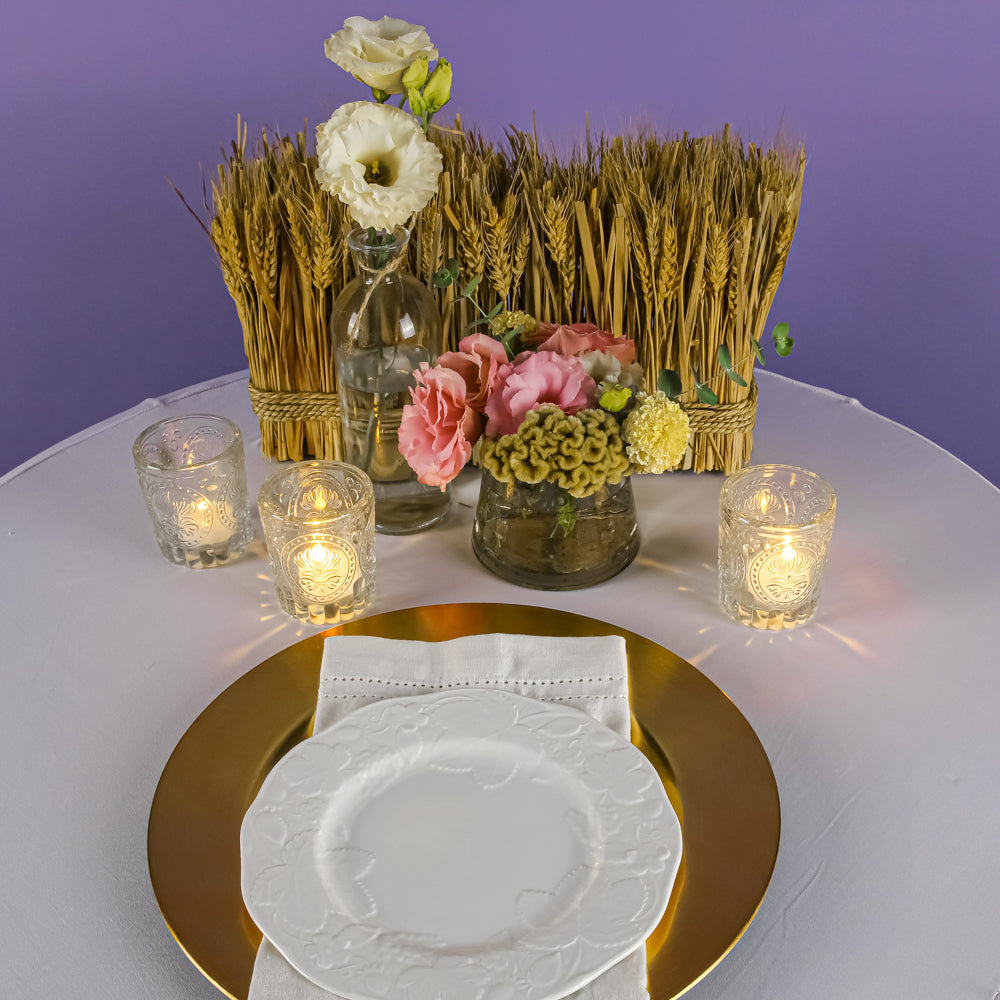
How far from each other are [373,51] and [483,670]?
1.57 ft

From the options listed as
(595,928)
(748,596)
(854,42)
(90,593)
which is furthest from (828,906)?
(854,42)

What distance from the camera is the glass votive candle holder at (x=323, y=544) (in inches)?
35.4

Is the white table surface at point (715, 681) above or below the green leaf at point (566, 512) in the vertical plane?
below

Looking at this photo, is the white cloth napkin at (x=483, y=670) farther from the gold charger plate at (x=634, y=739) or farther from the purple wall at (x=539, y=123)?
the purple wall at (x=539, y=123)

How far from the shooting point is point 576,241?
101 centimetres

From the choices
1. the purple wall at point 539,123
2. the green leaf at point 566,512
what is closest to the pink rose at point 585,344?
the green leaf at point 566,512

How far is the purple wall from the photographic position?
1.78 meters

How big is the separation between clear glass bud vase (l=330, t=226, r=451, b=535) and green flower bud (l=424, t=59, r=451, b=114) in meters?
0.10

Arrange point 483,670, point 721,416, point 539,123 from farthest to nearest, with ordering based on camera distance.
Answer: point 539,123 < point 721,416 < point 483,670

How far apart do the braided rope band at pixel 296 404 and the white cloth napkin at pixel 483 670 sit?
327 mm

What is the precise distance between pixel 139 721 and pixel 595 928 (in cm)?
39

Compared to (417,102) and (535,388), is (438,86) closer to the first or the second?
(417,102)

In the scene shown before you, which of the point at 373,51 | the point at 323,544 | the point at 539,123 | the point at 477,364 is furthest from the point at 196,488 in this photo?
the point at 539,123

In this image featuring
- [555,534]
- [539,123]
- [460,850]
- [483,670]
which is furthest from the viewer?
[539,123]
